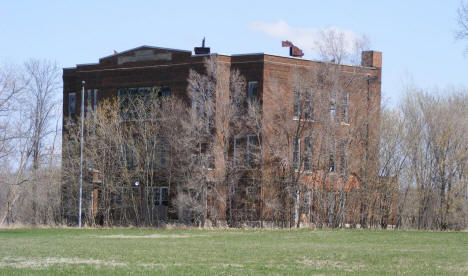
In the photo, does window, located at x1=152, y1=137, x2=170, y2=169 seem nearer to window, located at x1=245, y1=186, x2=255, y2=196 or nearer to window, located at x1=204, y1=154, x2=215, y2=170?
window, located at x1=204, y1=154, x2=215, y2=170

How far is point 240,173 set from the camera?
2023 inches

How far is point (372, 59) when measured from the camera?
181 feet

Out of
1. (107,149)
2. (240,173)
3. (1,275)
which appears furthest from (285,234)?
(1,275)

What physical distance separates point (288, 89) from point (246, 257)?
90.7ft

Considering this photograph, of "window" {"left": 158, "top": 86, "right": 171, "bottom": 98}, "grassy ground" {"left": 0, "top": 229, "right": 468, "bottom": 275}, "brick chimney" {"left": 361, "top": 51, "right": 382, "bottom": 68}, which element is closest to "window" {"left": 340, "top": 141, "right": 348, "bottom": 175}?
"brick chimney" {"left": 361, "top": 51, "right": 382, "bottom": 68}

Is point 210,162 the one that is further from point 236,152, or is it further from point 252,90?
point 252,90

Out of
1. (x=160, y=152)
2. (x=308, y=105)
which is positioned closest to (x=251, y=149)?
(x=308, y=105)

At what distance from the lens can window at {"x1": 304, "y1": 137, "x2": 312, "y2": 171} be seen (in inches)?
1962

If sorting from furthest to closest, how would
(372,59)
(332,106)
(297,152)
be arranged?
(372,59), (297,152), (332,106)

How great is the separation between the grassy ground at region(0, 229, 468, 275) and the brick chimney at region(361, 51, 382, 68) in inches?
797

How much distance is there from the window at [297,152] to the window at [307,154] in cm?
46

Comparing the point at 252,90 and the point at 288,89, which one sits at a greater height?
the point at 288,89

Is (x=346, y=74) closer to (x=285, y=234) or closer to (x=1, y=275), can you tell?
(x=285, y=234)

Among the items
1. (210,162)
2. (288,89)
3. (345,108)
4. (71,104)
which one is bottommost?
(210,162)
